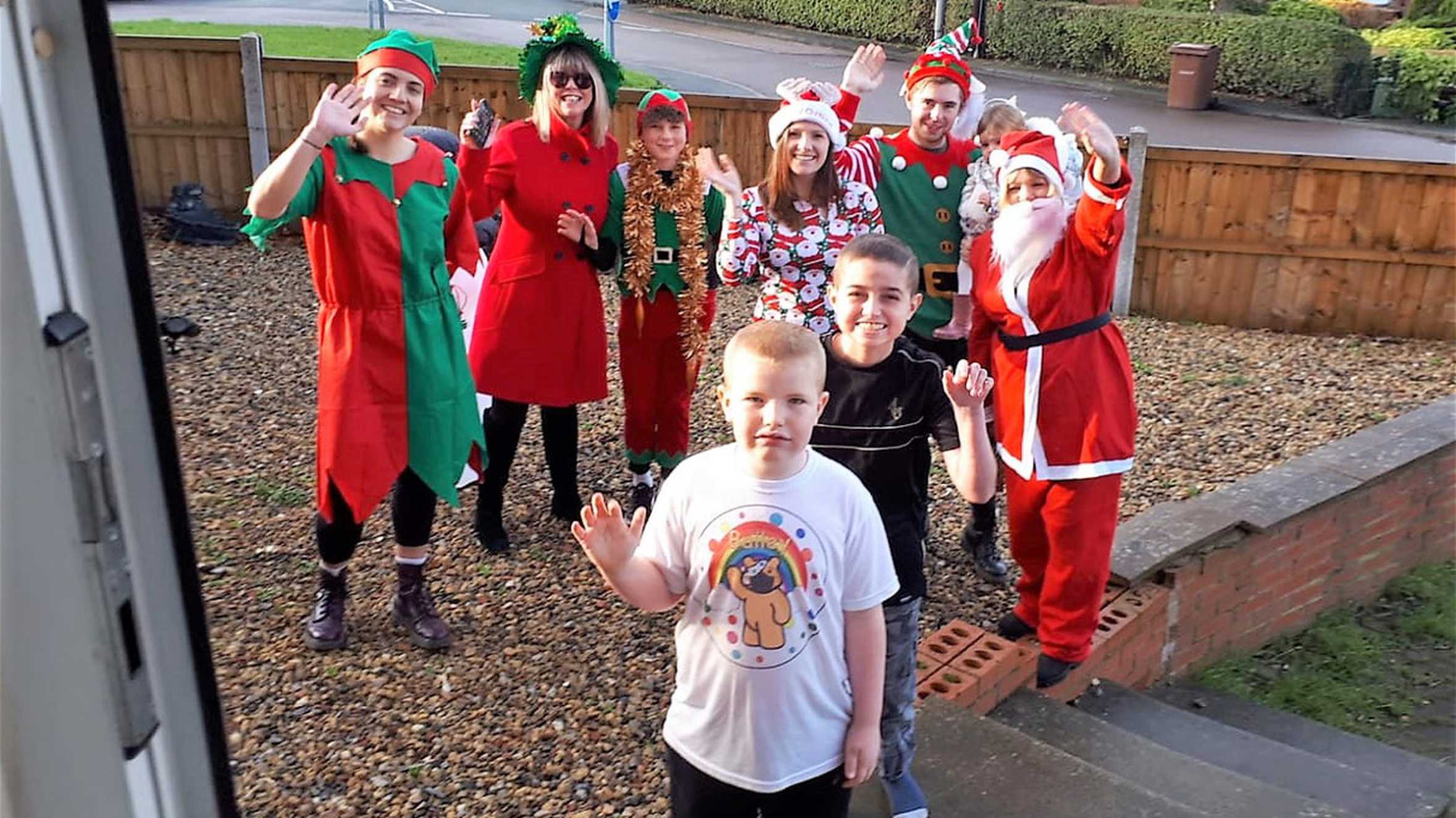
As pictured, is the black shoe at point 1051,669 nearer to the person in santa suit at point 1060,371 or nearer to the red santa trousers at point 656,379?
the person in santa suit at point 1060,371

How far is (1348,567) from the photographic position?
602 cm

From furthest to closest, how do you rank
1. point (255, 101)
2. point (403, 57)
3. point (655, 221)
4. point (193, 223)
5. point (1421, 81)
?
point (1421, 81), point (255, 101), point (193, 223), point (655, 221), point (403, 57)

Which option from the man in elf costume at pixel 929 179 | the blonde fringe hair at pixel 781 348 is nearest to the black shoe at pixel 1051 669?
the man in elf costume at pixel 929 179

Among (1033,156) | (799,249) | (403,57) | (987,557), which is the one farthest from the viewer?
(987,557)

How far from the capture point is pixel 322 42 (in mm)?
17859

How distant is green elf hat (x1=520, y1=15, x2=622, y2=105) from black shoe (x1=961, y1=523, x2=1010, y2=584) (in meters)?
2.20

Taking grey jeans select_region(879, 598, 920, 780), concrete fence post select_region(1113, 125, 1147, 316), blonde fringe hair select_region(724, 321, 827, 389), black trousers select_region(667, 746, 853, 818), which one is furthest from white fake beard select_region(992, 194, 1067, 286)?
concrete fence post select_region(1113, 125, 1147, 316)

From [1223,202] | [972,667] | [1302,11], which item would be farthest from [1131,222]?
[1302,11]

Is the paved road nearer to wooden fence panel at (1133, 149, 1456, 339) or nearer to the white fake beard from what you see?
wooden fence panel at (1133, 149, 1456, 339)

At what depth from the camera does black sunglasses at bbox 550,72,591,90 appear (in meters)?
4.38

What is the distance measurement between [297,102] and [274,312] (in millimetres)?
2537

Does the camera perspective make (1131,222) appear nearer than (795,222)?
No

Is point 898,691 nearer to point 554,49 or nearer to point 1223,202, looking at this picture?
point 554,49

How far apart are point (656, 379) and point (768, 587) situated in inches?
104
